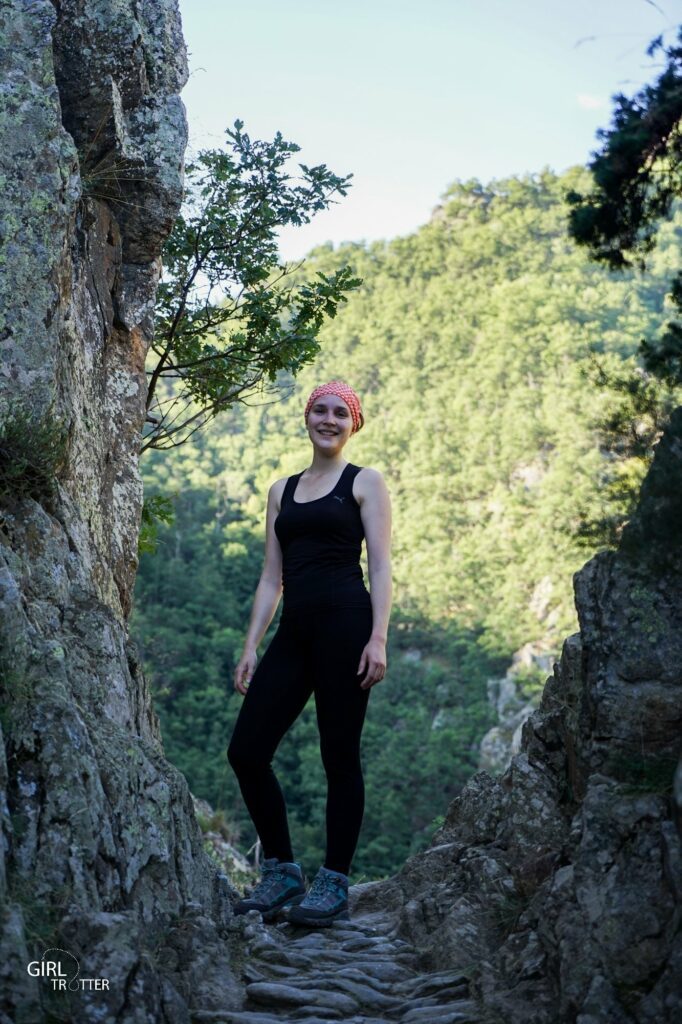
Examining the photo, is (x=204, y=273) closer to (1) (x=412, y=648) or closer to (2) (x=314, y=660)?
(2) (x=314, y=660)

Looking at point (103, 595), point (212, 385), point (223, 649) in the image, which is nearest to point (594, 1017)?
point (103, 595)

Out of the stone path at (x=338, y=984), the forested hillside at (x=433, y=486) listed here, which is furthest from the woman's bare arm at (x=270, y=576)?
the forested hillside at (x=433, y=486)

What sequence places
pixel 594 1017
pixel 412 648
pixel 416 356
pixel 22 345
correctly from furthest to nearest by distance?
pixel 416 356 < pixel 412 648 < pixel 22 345 < pixel 594 1017

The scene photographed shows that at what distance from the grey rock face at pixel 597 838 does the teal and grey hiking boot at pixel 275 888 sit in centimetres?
52

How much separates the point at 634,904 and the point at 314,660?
6.04ft

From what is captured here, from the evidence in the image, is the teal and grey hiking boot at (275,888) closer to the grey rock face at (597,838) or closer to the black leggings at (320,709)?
the black leggings at (320,709)

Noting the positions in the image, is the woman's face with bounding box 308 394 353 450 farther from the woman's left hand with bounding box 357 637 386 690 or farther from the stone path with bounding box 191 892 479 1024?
the stone path with bounding box 191 892 479 1024

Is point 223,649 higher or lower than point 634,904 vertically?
higher

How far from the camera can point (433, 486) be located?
68875 millimetres

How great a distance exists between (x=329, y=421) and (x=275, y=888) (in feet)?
6.91

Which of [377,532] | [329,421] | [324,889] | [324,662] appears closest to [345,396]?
[329,421]

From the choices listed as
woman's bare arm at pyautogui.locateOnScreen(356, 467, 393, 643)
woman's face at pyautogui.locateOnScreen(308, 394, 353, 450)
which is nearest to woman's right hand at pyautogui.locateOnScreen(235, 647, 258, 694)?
woman's bare arm at pyautogui.locateOnScreen(356, 467, 393, 643)

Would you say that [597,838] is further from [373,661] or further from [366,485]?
[366,485]

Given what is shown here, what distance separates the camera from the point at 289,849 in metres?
5.29
